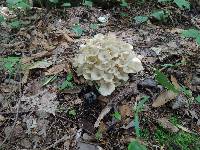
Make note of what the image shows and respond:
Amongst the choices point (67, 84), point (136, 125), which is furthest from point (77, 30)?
point (136, 125)

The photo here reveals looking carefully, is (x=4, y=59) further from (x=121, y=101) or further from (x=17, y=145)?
(x=121, y=101)

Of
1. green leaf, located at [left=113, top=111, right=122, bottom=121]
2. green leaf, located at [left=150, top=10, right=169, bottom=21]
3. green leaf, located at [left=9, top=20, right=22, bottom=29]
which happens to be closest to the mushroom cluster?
green leaf, located at [left=113, top=111, right=122, bottom=121]

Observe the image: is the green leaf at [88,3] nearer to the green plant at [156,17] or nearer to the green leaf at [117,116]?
the green plant at [156,17]

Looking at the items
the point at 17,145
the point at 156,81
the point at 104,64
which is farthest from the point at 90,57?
the point at 17,145

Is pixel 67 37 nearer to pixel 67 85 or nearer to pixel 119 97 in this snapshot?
pixel 67 85

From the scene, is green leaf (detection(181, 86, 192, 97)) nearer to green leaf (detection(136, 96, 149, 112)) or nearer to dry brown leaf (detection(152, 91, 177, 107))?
dry brown leaf (detection(152, 91, 177, 107))

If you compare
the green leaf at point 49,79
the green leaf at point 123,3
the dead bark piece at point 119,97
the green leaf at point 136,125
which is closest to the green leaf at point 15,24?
the green leaf at point 49,79

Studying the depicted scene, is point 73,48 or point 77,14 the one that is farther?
point 77,14
